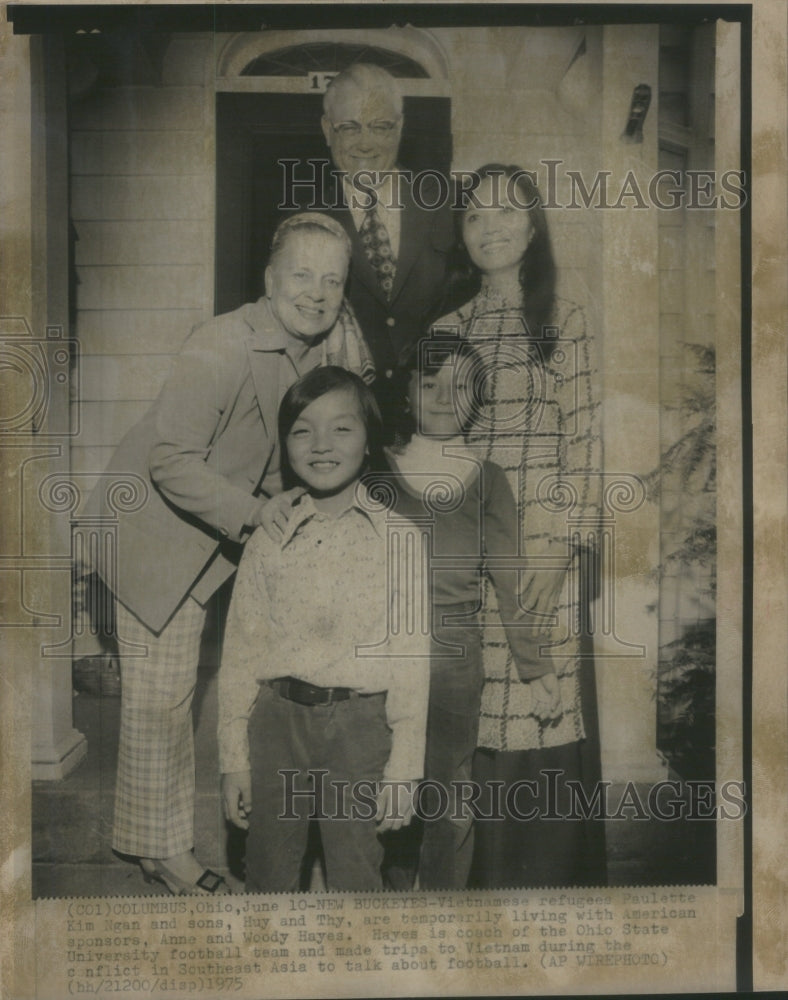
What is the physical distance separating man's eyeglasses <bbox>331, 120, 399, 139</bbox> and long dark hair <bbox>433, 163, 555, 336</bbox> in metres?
0.37

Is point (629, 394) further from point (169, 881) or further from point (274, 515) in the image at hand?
point (169, 881)

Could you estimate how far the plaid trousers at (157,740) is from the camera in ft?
13.2

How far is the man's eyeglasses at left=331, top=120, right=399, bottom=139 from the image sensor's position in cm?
405

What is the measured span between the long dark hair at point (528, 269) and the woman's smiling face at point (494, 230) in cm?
2

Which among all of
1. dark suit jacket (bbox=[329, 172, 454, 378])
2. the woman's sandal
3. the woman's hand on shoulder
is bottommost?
the woman's sandal

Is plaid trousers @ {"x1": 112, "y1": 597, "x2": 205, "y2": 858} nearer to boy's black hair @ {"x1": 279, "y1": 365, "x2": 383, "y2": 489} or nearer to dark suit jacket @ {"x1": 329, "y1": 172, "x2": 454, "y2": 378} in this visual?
boy's black hair @ {"x1": 279, "y1": 365, "x2": 383, "y2": 489}

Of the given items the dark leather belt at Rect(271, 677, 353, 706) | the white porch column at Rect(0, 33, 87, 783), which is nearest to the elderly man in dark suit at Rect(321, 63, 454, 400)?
the white porch column at Rect(0, 33, 87, 783)

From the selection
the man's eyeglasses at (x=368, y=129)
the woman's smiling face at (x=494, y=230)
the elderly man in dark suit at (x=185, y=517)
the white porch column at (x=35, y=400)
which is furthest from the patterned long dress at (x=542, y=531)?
the white porch column at (x=35, y=400)

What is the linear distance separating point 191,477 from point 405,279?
1.05m

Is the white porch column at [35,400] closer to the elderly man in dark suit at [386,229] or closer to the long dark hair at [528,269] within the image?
the elderly man in dark suit at [386,229]

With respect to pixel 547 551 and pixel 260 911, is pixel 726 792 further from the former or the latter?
pixel 260 911

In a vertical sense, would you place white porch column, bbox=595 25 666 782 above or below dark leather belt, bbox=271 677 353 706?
above

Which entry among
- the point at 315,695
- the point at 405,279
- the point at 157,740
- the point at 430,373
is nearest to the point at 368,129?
the point at 405,279

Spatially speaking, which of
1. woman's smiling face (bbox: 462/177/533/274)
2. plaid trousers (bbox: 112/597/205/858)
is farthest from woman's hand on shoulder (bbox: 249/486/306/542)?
woman's smiling face (bbox: 462/177/533/274)
